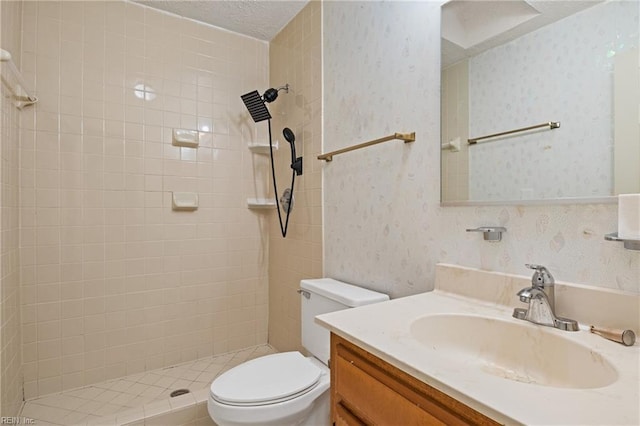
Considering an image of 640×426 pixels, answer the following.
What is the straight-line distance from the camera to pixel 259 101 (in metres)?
2.17

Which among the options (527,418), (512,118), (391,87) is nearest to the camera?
(527,418)

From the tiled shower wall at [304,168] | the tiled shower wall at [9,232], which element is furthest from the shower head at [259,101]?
the tiled shower wall at [9,232]

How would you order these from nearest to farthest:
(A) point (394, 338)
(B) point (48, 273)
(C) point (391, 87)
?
(A) point (394, 338), (C) point (391, 87), (B) point (48, 273)

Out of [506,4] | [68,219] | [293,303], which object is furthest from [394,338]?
[68,219]

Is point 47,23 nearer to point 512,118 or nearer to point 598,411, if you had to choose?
point 512,118

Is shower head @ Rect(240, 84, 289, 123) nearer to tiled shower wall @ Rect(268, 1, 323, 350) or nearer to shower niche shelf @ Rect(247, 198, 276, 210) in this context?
tiled shower wall @ Rect(268, 1, 323, 350)

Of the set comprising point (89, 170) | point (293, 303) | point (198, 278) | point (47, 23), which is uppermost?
point (47, 23)

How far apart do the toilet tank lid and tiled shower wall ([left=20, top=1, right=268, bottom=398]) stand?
0.95 meters

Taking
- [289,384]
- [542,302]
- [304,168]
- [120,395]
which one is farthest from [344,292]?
[120,395]

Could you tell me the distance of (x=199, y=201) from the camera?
225 cm

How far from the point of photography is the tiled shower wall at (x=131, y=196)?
1837mm

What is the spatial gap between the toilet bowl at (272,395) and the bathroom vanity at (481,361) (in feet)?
1.22

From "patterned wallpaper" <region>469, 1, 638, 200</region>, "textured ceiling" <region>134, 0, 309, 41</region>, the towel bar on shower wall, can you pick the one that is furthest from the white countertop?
"textured ceiling" <region>134, 0, 309, 41</region>

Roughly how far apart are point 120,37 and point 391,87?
1.71 meters
